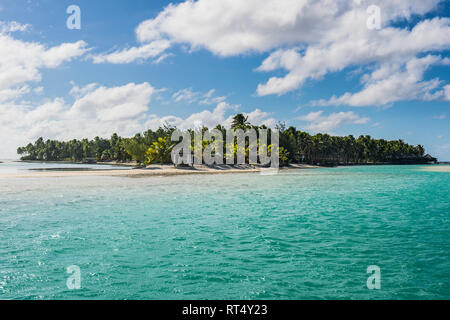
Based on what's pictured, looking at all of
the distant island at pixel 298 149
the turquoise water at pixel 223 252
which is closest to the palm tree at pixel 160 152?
the distant island at pixel 298 149

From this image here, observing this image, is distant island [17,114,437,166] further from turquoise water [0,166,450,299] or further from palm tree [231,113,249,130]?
turquoise water [0,166,450,299]

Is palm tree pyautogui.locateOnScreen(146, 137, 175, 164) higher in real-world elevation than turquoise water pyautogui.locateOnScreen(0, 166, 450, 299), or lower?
higher

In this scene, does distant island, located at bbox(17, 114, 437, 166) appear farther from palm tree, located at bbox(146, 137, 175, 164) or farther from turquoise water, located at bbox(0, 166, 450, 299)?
turquoise water, located at bbox(0, 166, 450, 299)

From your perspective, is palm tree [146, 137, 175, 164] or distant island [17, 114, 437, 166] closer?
palm tree [146, 137, 175, 164]

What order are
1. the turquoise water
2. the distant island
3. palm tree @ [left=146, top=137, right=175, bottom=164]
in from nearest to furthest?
the turquoise water
palm tree @ [left=146, top=137, right=175, bottom=164]
the distant island

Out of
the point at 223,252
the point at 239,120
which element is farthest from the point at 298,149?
the point at 223,252

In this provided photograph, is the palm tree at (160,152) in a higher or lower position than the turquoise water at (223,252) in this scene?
higher

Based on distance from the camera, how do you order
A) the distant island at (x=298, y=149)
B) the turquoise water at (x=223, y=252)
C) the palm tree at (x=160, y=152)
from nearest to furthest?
the turquoise water at (x=223, y=252) < the palm tree at (x=160, y=152) < the distant island at (x=298, y=149)

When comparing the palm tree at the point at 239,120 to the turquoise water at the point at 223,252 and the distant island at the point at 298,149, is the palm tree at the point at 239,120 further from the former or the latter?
the turquoise water at the point at 223,252

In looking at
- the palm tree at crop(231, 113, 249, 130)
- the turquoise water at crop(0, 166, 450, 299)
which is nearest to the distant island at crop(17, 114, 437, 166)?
the palm tree at crop(231, 113, 249, 130)

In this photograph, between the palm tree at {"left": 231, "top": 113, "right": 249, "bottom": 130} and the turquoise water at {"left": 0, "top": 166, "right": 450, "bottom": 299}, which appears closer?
the turquoise water at {"left": 0, "top": 166, "right": 450, "bottom": 299}

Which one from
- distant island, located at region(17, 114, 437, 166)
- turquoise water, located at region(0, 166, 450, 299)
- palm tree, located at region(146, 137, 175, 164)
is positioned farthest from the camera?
distant island, located at region(17, 114, 437, 166)

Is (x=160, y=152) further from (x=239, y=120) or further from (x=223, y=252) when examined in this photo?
(x=223, y=252)
